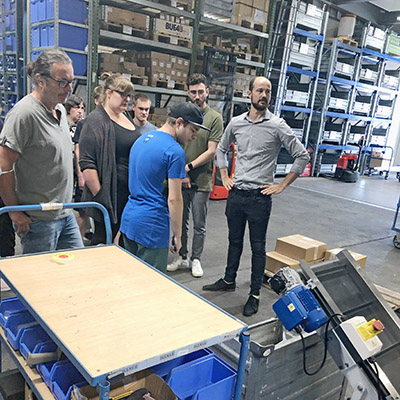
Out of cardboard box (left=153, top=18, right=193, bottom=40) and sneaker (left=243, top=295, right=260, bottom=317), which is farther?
cardboard box (left=153, top=18, right=193, bottom=40)

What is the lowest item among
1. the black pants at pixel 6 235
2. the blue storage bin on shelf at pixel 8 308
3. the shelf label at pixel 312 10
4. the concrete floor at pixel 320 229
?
the concrete floor at pixel 320 229

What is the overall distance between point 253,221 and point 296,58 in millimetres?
7693

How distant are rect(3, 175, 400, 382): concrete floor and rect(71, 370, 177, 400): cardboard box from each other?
136 cm

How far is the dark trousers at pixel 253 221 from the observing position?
3072mm

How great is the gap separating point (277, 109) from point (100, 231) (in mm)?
7469

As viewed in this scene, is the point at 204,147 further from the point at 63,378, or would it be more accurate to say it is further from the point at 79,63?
the point at 79,63

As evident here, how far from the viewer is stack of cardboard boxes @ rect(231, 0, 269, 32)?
24.3ft

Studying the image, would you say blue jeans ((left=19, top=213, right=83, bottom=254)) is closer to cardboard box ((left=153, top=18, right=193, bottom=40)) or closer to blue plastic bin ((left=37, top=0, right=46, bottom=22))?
blue plastic bin ((left=37, top=0, right=46, bottom=22))

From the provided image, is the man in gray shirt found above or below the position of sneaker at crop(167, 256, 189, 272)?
above

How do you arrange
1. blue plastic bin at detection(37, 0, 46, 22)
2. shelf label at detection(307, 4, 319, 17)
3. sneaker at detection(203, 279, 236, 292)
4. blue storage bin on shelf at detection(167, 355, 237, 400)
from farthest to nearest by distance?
shelf label at detection(307, 4, 319, 17) → blue plastic bin at detection(37, 0, 46, 22) → sneaker at detection(203, 279, 236, 292) → blue storage bin on shelf at detection(167, 355, 237, 400)

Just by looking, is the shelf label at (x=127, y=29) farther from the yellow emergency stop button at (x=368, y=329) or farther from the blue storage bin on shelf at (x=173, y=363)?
the yellow emergency stop button at (x=368, y=329)

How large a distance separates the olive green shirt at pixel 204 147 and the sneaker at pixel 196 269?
0.72 metres

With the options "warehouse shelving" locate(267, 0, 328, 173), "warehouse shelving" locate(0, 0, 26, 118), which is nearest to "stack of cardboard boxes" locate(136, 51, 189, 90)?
"warehouse shelving" locate(0, 0, 26, 118)

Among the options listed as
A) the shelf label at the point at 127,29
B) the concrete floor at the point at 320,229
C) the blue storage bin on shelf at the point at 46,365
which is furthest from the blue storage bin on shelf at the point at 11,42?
the blue storage bin on shelf at the point at 46,365
